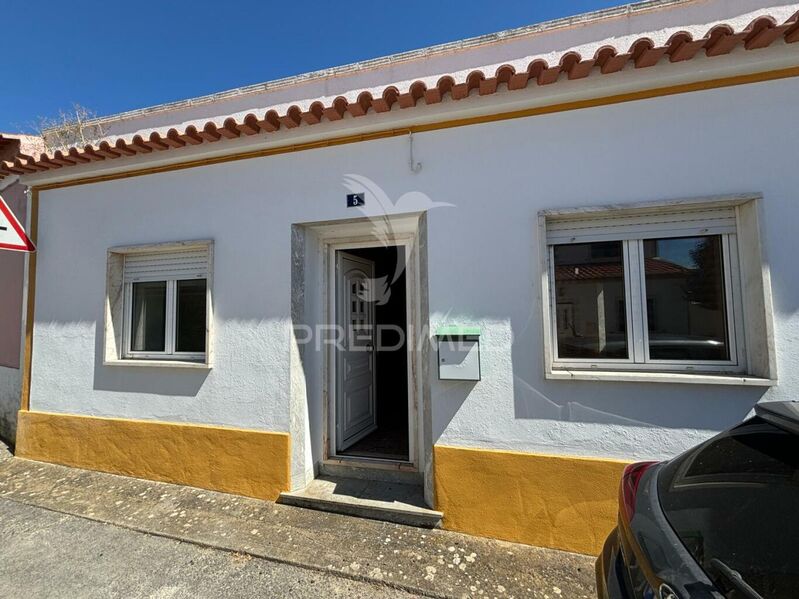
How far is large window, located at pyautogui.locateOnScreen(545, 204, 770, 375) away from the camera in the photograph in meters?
3.04

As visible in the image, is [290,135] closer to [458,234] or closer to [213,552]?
[458,234]

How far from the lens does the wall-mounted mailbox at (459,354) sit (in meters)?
3.33

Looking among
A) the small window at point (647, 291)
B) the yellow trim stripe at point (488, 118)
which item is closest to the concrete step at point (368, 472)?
the small window at point (647, 291)

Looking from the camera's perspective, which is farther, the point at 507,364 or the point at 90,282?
the point at 90,282

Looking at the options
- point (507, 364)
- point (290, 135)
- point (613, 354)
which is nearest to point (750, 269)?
point (613, 354)

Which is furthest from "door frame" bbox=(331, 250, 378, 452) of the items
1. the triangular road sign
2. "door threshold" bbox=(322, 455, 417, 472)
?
the triangular road sign

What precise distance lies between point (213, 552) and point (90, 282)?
12.5ft

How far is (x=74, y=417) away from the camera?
185 inches

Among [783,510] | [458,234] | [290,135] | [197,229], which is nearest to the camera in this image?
[783,510]

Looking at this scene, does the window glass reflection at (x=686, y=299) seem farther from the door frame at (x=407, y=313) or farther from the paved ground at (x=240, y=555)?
the door frame at (x=407, y=313)

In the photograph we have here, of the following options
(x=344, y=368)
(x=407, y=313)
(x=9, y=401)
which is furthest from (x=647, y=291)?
(x=9, y=401)

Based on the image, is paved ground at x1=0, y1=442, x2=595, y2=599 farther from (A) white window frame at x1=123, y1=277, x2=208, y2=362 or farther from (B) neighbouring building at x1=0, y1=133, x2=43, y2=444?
(B) neighbouring building at x1=0, y1=133, x2=43, y2=444

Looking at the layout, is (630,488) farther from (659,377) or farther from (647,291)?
(647,291)

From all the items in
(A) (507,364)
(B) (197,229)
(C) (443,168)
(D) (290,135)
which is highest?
(D) (290,135)
